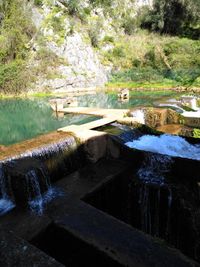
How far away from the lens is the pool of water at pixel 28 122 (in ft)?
28.1

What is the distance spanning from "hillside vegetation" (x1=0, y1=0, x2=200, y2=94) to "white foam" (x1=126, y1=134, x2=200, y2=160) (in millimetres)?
12018

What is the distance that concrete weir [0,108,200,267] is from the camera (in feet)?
10.1

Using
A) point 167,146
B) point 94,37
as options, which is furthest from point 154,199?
point 94,37

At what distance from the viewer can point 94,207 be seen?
411 centimetres

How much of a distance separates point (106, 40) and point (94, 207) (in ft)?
74.8

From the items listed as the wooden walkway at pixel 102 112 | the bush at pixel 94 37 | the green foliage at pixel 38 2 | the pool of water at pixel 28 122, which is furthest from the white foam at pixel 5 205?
the green foliage at pixel 38 2

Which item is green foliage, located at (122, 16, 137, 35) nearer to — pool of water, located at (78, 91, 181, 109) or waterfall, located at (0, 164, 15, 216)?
pool of water, located at (78, 91, 181, 109)

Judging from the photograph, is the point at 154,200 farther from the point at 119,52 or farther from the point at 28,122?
the point at 119,52

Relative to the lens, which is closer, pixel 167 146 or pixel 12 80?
pixel 167 146

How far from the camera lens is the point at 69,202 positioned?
424cm

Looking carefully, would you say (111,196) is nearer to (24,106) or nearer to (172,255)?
(172,255)

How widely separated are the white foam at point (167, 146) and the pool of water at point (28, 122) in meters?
3.45

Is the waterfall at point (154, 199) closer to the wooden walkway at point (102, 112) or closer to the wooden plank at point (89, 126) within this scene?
the wooden plank at point (89, 126)

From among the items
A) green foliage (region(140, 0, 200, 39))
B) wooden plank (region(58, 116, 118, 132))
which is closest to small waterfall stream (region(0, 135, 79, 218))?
wooden plank (region(58, 116, 118, 132))
